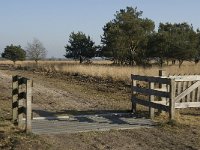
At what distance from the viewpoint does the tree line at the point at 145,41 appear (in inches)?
2160

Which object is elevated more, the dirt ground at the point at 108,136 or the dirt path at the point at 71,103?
the dirt path at the point at 71,103

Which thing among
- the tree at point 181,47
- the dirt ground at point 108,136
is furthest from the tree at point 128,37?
the dirt ground at point 108,136

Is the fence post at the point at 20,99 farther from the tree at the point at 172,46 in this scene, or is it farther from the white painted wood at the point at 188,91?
the tree at the point at 172,46

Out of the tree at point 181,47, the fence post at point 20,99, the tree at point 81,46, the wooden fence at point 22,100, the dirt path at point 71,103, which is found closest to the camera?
the wooden fence at point 22,100

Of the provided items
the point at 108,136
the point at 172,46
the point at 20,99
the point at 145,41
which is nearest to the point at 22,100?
the point at 20,99

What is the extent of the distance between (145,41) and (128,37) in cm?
237

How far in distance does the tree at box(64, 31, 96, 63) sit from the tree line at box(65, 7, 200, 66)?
42.6 feet

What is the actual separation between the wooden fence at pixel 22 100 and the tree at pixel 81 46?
219 feet

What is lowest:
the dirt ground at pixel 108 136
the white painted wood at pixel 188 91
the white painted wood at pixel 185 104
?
the dirt ground at pixel 108 136

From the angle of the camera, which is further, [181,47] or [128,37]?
[128,37]

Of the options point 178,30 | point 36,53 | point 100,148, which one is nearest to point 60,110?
point 100,148

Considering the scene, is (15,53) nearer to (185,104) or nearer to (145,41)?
(145,41)

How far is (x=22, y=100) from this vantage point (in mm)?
10797

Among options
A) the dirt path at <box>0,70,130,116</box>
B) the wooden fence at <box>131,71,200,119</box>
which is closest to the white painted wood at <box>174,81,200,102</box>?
the wooden fence at <box>131,71,200,119</box>
